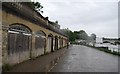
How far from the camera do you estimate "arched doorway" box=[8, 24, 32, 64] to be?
566 inches

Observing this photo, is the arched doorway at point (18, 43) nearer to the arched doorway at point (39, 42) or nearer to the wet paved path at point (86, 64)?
the arched doorway at point (39, 42)

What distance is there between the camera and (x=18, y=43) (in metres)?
16.3

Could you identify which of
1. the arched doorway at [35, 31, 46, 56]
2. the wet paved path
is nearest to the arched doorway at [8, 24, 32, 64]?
the arched doorway at [35, 31, 46, 56]

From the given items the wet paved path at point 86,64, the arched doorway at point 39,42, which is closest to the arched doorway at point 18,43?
the arched doorway at point 39,42

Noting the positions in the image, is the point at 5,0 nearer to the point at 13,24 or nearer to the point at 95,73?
the point at 13,24

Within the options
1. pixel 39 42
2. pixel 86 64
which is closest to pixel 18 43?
pixel 86 64

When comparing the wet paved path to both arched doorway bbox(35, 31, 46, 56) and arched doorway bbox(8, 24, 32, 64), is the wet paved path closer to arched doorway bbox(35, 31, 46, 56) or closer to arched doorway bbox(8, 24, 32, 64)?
arched doorway bbox(35, 31, 46, 56)

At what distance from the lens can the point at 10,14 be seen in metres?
13.9

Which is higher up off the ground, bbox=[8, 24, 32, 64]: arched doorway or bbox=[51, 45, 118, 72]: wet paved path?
bbox=[8, 24, 32, 64]: arched doorway

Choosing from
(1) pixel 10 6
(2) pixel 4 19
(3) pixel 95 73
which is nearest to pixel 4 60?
(2) pixel 4 19

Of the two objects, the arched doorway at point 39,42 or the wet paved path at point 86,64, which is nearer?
the wet paved path at point 86,64

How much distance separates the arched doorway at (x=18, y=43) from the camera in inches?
566

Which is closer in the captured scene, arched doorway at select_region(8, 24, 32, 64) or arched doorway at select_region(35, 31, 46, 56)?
arched doorway at select_region(8, 24, 32, 64)

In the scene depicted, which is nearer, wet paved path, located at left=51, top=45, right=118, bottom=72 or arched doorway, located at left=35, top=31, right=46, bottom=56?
wet paved path, located at left=51, top=45, right=118, bottom=72
